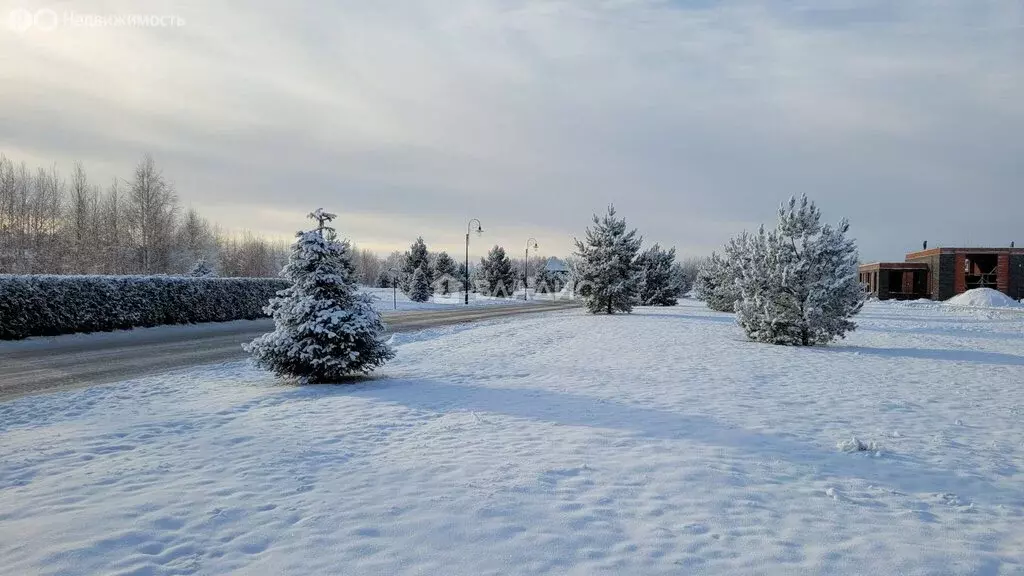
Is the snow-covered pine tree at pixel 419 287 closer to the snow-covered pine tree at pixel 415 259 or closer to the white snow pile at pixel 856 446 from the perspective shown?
the snow-covered pine tree at pixel 415 259

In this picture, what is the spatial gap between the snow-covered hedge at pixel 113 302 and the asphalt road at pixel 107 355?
0.60 meters

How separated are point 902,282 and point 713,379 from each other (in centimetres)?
7924

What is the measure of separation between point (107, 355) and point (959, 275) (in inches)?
3116

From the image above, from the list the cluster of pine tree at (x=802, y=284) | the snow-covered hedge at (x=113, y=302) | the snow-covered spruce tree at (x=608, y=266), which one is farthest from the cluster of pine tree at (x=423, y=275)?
the cluster of pine tree at (x=802, y=284)

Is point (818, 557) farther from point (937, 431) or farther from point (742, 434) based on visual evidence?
point (937, 431)

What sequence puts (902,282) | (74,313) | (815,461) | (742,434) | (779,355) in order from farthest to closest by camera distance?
(902,282), (74,313), (779,355), (742,434), (815,461)

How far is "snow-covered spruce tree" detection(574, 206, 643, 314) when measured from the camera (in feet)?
92.0

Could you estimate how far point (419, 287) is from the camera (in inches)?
1902

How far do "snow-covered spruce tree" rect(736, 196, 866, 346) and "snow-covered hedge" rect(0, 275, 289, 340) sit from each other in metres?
22.0

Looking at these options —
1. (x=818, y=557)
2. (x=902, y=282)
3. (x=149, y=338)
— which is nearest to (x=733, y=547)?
(x=818, y=557)

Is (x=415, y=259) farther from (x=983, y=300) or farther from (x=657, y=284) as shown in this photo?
(x=983, y=300)

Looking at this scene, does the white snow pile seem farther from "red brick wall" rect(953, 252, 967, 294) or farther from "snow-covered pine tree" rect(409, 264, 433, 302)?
"red brick wall" rect(953, 252, 967, 294)

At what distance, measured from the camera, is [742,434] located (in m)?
6.69

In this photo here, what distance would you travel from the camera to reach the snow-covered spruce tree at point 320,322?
1004 centimetres
